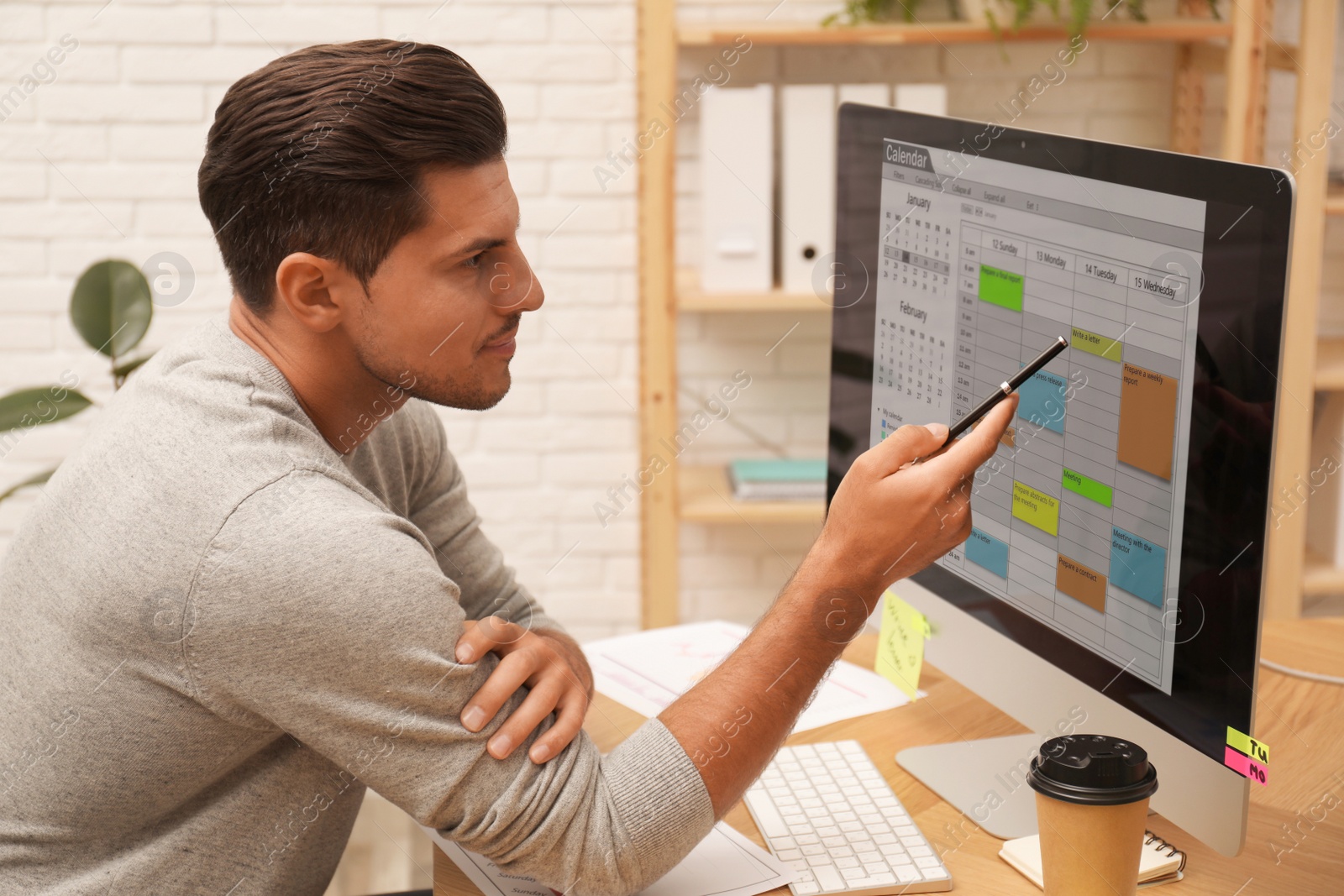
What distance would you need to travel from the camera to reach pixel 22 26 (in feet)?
7.59

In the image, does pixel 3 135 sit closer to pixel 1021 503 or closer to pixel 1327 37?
pixel 1021 503

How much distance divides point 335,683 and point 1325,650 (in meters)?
1.03


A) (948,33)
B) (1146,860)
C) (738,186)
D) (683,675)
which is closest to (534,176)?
(738,186)

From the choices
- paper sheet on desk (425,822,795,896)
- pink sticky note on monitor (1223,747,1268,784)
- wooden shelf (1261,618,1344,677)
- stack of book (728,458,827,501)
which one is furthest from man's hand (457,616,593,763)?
stack of book (728,458,827,501)

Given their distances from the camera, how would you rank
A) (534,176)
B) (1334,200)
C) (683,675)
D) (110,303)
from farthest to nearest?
1. (534,176)
2. (1334,200)
3. (110,303)
4. (683,675)

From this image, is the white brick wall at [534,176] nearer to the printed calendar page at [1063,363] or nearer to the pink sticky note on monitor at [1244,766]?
the printed calendar page at [1063,363]

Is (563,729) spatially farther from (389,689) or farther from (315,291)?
(315,291)

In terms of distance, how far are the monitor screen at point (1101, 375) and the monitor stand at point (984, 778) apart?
123 mm

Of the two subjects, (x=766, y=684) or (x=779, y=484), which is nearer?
(x=766, y=684)

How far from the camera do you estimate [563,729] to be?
89cm

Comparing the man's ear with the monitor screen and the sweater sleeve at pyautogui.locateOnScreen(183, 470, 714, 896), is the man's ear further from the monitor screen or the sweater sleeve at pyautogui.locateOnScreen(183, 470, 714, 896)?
the monitor screen

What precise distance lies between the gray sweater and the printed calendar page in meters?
0.31

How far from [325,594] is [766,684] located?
Result: 32 cm

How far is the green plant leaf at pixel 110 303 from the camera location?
180 cm
